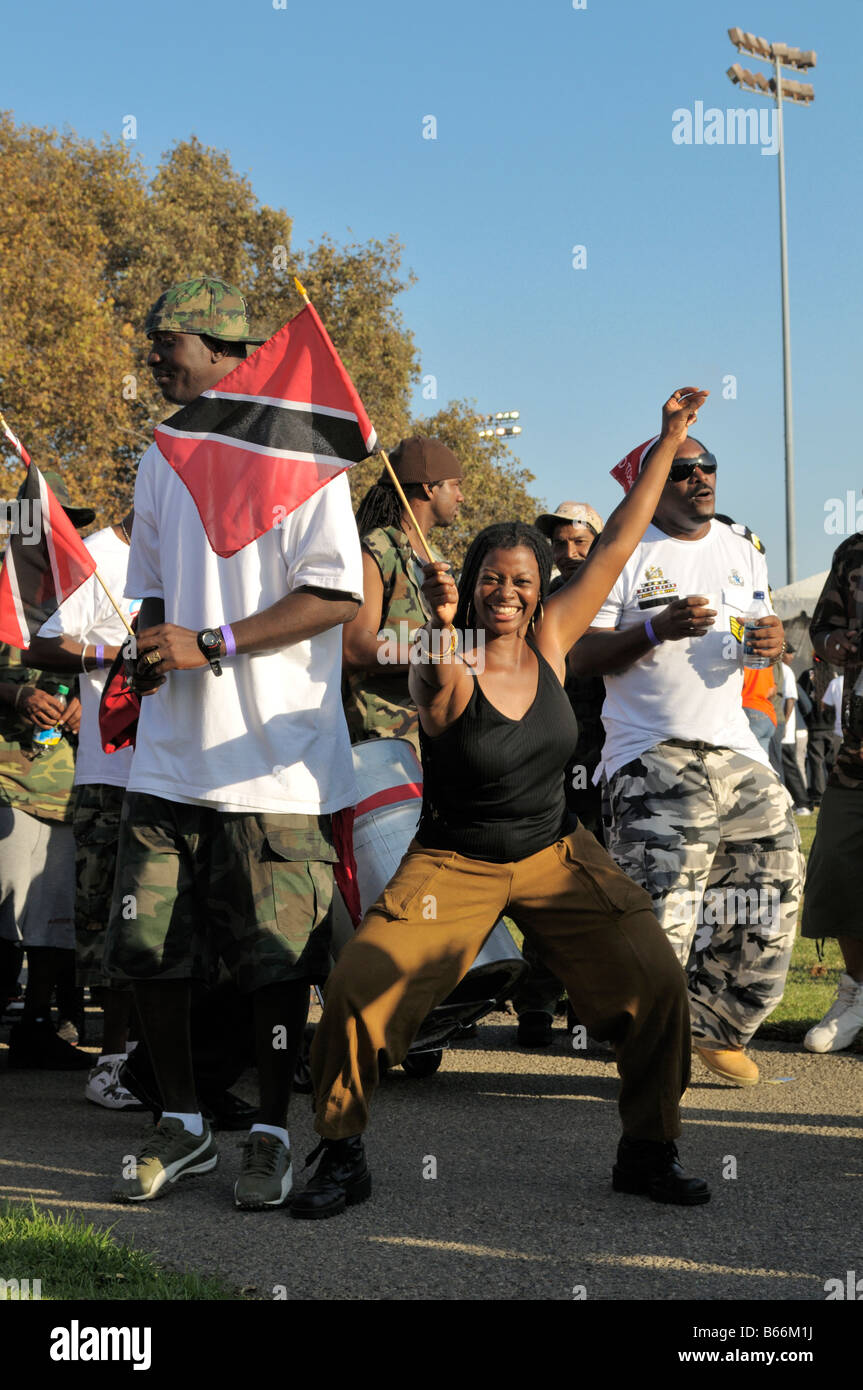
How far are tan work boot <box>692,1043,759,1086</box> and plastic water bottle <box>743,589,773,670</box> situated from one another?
4.69 ft

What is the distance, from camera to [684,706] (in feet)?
18.4

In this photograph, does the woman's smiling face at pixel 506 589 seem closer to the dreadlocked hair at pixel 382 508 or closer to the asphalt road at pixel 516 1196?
the dreadlocked hair at pixel 382 508

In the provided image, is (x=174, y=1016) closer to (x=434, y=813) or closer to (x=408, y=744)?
(x=434, y=813)

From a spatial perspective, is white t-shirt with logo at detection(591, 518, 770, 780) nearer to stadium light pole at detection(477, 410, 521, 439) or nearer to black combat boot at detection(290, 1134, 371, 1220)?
black combat boot at detection(290, 1134, 371, 1220)

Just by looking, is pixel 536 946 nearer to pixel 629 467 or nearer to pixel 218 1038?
pixel 218 1038

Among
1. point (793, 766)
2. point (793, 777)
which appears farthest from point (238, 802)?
point (793, 777)

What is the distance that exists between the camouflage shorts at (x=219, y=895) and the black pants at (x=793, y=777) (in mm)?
16349

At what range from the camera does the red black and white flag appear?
521cm

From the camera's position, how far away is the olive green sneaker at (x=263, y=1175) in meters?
4.18

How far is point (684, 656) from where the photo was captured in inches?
222
